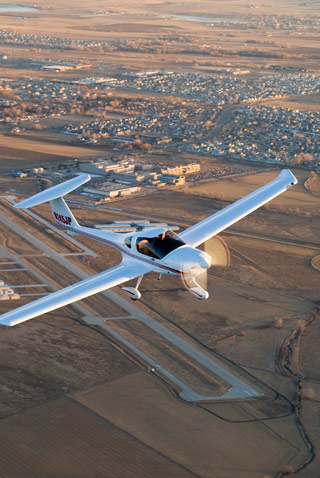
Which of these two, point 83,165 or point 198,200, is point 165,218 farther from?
point 83,165

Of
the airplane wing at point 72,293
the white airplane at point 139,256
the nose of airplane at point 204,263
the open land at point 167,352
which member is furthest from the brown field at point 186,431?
the nose of airplane at point 204,263

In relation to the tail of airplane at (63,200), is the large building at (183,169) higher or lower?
lower

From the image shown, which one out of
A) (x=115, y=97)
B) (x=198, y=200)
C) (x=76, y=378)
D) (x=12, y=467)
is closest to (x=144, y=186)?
(x=198, y=200)

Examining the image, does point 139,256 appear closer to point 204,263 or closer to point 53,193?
point 204,263

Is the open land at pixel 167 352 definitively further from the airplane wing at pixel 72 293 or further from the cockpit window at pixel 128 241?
the cockpit window at pixel 128 241

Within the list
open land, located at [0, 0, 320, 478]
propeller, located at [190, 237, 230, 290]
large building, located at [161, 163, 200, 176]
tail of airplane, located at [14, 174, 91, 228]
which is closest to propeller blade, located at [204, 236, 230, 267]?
propeller, located at [190, 237, 230, 290]

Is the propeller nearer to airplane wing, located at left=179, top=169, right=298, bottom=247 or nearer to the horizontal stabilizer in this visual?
airplane wing, located at left=179, top=169, right=298, bottom=247

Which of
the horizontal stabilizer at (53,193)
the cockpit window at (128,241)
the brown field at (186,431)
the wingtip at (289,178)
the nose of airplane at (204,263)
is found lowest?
the brown field at (186,431)
